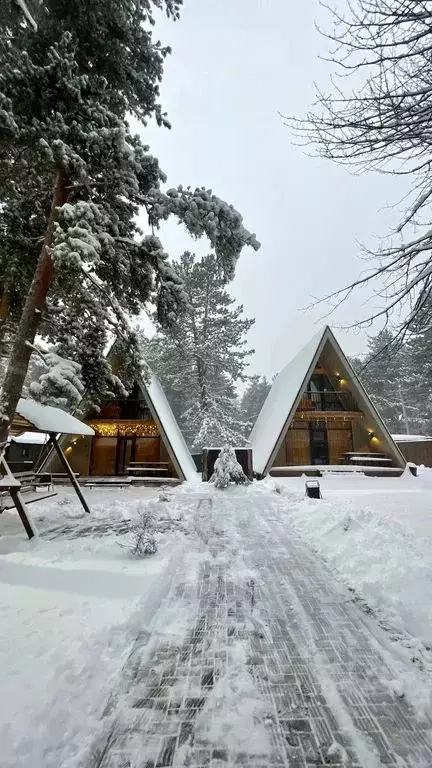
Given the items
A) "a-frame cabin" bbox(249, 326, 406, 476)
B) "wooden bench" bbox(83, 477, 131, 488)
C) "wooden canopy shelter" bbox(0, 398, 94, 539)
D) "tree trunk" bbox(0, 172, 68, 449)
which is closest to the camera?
"tree trunk" bbox(0, 172, 68, 449)

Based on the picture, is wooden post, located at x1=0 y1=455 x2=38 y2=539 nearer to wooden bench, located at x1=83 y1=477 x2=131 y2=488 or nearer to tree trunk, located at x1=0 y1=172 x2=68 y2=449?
tree trunk, located at x1=0 y1=172 x2=68 y2=449

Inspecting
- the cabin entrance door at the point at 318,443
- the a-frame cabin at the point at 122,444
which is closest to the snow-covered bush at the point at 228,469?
the a-frame cabin at the point at 122,444

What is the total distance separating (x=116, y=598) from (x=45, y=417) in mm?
5303

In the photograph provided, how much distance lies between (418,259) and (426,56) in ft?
7.99

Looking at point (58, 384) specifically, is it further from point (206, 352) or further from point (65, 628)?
point (206, 352)

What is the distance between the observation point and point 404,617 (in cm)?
314

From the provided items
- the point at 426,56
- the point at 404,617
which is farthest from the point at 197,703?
the point at 426,56

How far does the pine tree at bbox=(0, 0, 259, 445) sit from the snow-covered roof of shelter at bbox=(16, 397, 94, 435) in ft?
2.91

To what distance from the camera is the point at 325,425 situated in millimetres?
19406

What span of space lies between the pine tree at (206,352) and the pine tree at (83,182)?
55.6 feet

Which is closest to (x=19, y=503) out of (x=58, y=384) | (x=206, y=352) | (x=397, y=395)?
(x=58, y=384)

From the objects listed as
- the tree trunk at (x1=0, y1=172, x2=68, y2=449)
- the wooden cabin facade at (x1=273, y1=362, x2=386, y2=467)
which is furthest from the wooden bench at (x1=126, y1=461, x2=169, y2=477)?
the tree trunk at (x1=0, y1=172, x2=68, y2=449)

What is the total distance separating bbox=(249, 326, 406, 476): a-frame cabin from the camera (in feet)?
51.2

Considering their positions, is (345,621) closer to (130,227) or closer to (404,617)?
A: (404,617)
